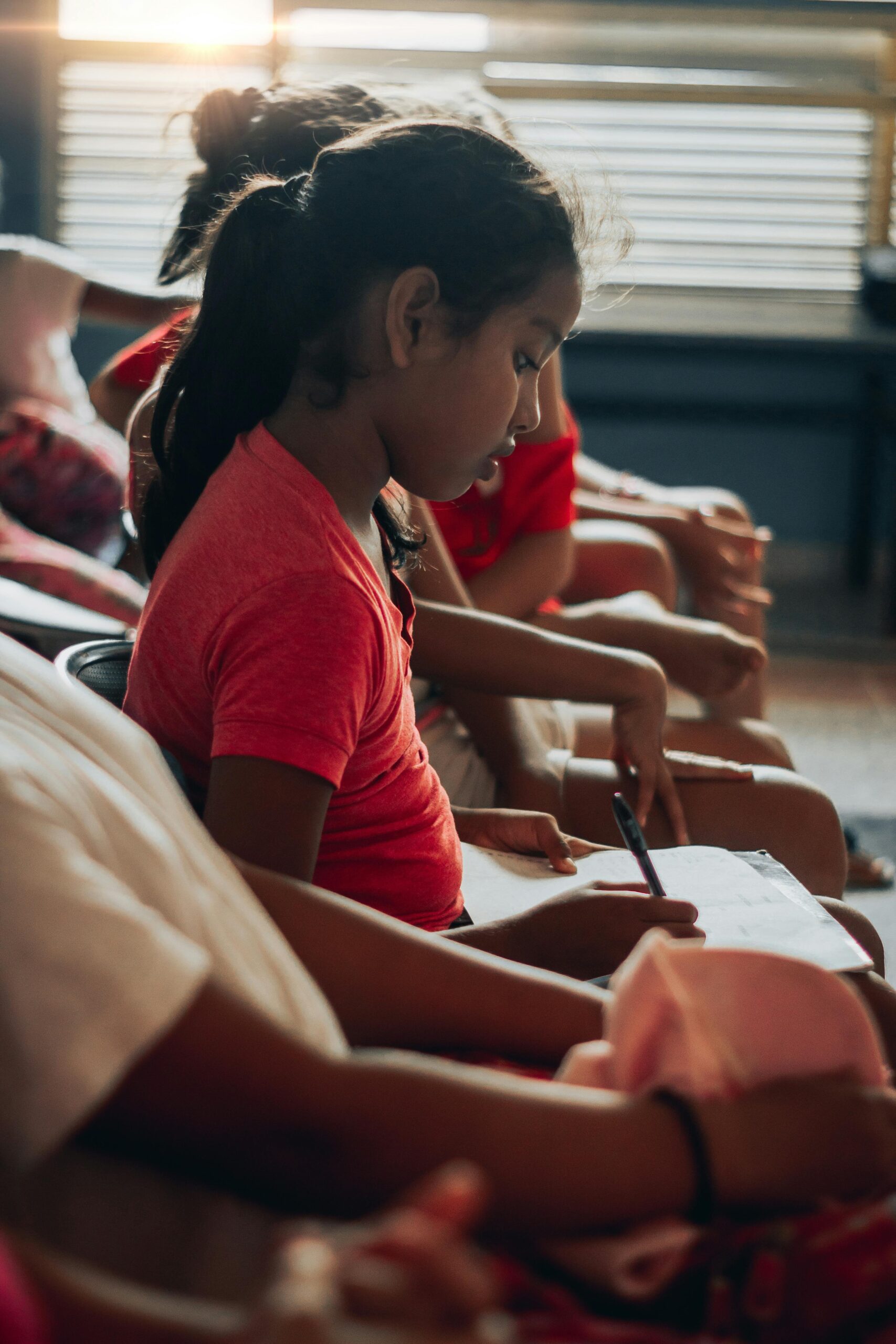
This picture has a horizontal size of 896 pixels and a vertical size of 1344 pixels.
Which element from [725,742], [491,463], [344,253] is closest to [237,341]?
[344,253]

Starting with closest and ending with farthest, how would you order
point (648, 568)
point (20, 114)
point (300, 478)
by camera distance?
point (300, 478) < point (648, 568) < point (20, 114)

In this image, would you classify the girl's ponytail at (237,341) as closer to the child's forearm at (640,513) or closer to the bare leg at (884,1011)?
the bare leg at (884,1011)

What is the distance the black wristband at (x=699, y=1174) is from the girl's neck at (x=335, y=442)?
0.55 m

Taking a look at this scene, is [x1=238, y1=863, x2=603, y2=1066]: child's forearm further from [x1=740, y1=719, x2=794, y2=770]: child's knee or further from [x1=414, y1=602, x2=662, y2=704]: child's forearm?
[x1=740, y1=719, x2=794, y2=770]: child's knee

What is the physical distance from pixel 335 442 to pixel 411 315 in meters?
0.11

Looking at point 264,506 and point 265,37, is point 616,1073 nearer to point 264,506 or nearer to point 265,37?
point 264,506

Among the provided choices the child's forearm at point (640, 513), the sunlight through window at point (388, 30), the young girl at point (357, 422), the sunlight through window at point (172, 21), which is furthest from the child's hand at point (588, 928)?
the sunlight through window at point (172, 21)

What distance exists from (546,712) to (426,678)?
29 cm

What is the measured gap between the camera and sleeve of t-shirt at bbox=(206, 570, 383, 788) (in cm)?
84

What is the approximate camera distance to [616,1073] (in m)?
0.68

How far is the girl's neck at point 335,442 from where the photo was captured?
3.33 feet

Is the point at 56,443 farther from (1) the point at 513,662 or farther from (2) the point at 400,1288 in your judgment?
(2) the point at 400,1288

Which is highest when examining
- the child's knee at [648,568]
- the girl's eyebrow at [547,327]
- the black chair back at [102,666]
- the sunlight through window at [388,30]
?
the sunlight through window at [388,30]

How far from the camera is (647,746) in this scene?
1358 mm
